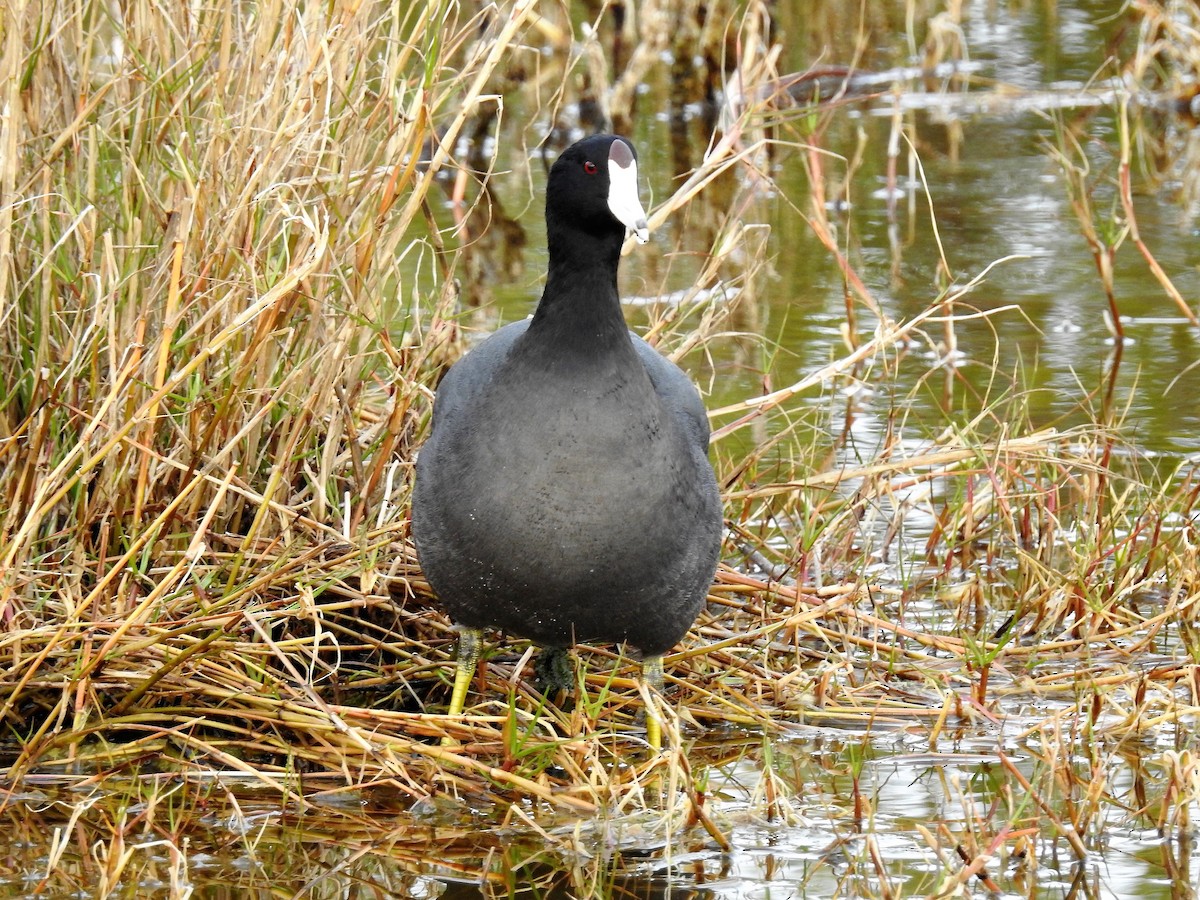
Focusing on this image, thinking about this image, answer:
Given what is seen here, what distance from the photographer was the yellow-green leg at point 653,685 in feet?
11.1

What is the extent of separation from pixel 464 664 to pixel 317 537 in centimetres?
48

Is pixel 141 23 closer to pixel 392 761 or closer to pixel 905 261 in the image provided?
pixel 392 761

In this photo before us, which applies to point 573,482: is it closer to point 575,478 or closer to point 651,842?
point 575,478

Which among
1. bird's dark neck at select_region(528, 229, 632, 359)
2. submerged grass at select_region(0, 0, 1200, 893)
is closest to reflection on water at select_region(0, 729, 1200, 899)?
submerged grass at select_region(0, 0, 1200, 893)

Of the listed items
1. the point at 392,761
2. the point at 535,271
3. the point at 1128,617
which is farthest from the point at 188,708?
the point at 535,271

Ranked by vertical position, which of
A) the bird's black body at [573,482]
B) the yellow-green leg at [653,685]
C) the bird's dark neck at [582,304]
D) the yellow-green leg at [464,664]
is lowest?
the yellow-green leg at [653,685]

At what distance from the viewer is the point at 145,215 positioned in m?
3.73

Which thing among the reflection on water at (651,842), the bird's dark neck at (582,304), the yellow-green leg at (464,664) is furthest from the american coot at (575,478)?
the reflection on water at (651,842)

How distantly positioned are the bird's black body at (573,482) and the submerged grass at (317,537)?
0.55ft

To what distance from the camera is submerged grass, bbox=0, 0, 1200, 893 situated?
10.5ft

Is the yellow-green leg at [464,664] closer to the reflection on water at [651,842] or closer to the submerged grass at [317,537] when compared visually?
the submerged grass at [317,537]

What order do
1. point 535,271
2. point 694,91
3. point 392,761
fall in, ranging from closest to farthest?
point 392,761 → point 535,271 → point 694,91

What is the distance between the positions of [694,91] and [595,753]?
6.93 meters

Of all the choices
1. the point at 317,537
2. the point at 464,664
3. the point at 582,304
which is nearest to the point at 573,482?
the point at 582,304
